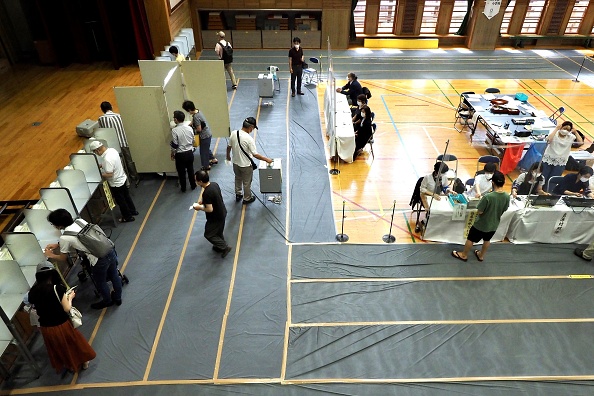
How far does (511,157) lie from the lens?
815cm

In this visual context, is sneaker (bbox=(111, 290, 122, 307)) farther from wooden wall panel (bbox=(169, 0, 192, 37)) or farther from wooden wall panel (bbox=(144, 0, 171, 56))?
wooden wall panel (bbox=(169, 0, 192, 37))

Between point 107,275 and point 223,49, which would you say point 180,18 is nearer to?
point 223,49

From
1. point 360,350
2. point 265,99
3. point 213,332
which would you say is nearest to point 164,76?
point 265,99

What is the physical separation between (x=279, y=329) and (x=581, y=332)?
12.4 ft

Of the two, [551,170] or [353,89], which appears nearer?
[551,170]

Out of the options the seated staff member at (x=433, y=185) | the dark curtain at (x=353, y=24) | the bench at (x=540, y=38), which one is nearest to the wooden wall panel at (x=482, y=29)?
the bench at (x=540, y=38)

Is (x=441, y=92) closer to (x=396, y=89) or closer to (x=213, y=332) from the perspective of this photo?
(x=396, y=89)

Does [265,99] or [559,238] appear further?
[265,99]

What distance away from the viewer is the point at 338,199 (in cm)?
745

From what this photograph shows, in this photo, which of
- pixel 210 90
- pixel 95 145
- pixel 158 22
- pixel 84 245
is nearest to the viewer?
pixel 84 245

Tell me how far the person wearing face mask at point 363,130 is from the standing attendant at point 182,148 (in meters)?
3.63

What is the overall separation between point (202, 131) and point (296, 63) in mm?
4859

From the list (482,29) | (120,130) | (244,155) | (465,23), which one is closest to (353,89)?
(244,155)

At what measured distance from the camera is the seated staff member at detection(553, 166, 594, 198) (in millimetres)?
6320
